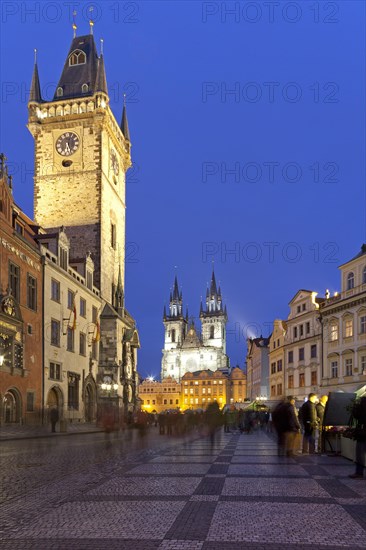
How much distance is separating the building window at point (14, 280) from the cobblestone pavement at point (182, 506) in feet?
64.5

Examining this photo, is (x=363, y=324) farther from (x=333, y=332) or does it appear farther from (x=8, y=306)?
(x=8, y=306)

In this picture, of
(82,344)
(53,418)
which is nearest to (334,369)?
(82,344)

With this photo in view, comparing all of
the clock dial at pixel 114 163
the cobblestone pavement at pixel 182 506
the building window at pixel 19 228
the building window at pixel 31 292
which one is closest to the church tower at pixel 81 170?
the clock dial at pixel 114 163

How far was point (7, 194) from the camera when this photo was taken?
34375 millimetres

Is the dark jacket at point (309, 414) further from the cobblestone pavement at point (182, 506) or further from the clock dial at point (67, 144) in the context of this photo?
the clock dial at point (67, 144)

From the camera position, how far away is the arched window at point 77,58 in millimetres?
63156

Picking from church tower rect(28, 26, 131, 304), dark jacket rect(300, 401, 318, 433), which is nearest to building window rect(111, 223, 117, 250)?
church tower rect(28, 26, 131, 304)

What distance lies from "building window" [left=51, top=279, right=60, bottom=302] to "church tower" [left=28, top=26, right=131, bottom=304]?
12769 millimetres

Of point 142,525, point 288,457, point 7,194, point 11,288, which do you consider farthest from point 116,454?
point 7,194

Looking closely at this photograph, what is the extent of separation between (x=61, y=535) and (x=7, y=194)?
29.6 m

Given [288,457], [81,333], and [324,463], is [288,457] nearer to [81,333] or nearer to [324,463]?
[324,463]

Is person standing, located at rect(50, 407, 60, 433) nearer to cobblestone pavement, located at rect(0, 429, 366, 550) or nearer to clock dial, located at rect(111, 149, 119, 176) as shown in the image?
cobblestone pavement, located at rect(0, 429, 366, 550)

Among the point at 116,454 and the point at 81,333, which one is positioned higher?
the point at 81,333

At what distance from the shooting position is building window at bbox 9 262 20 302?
110 feet
